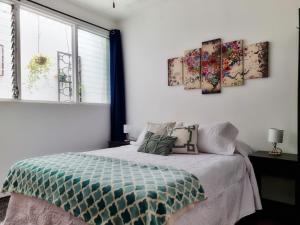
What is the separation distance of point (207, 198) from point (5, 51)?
Answer: 293 centimetres

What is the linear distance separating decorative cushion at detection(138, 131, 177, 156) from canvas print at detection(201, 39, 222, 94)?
960mm

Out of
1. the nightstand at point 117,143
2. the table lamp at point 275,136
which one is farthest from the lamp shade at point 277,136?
the nightstand at point 117,143

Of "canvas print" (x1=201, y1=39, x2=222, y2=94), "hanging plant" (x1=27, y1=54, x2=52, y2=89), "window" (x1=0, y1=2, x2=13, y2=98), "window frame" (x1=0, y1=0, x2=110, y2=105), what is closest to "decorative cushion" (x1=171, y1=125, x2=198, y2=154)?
"canvas print" (x1=201, y1=39, x2=222, y2=94)

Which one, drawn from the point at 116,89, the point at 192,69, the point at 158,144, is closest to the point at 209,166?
the point at 158,144

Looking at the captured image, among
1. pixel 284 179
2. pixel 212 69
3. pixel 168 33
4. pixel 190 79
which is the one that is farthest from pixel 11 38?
pixel 284 179

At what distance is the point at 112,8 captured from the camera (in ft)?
A: 12.4

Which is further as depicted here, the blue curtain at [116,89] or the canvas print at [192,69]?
the blue curtain at [116,89]

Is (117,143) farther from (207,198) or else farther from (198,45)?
(207,198)

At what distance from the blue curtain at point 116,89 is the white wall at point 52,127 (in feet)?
0.43

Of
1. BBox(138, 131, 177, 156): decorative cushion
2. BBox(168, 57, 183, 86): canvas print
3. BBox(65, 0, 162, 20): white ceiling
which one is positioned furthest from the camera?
BBox(65, 0, 162, 20): white ceiling

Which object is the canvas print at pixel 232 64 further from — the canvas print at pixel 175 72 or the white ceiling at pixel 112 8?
the white ceiling at pixel 112 8

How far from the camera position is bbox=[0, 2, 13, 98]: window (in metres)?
2.89

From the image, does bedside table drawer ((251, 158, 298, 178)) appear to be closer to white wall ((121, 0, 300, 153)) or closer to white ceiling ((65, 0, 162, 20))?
white wall ((121, 0, 300, 153))

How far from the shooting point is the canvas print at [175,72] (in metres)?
3.45
